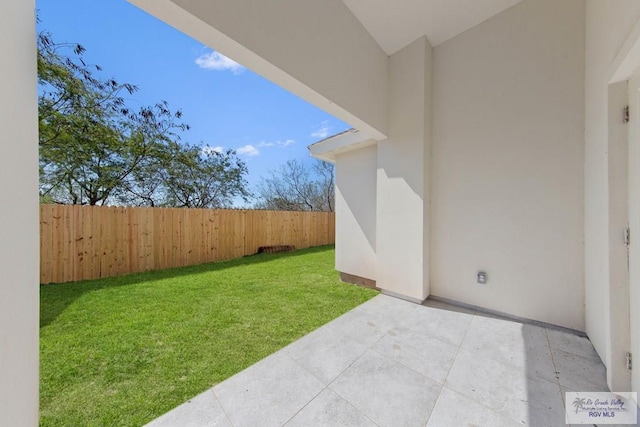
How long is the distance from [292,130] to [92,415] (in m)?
12.2

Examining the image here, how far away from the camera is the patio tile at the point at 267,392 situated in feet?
5.45

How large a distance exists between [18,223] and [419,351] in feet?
9.91

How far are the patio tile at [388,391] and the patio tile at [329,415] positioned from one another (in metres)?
0.06

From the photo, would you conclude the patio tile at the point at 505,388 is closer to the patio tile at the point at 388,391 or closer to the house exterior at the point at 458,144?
the patio tile at the point at 388,391

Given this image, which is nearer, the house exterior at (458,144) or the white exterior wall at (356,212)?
the house exterior at (458,144)

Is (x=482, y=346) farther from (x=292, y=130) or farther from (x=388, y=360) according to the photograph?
(x=292, y=130)

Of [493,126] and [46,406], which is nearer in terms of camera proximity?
[46,406]

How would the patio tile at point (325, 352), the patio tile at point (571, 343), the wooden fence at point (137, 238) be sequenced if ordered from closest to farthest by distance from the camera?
the patio tile at point (325, 352) < the patio tile at point (571, 343) < the wooden fence at point (137, 238)

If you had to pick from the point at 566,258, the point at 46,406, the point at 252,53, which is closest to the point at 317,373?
the point at 46,406

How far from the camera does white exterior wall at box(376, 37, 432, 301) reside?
3637 millimetres

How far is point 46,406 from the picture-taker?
5.59 ft

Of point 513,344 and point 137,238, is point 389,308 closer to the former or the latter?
point 513,344

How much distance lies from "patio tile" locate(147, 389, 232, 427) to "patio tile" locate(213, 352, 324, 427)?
0.17 feet

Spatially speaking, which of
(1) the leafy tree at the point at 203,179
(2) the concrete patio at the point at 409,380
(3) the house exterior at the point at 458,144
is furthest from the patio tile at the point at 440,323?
(1) the leafy tree at the point at 203,179
